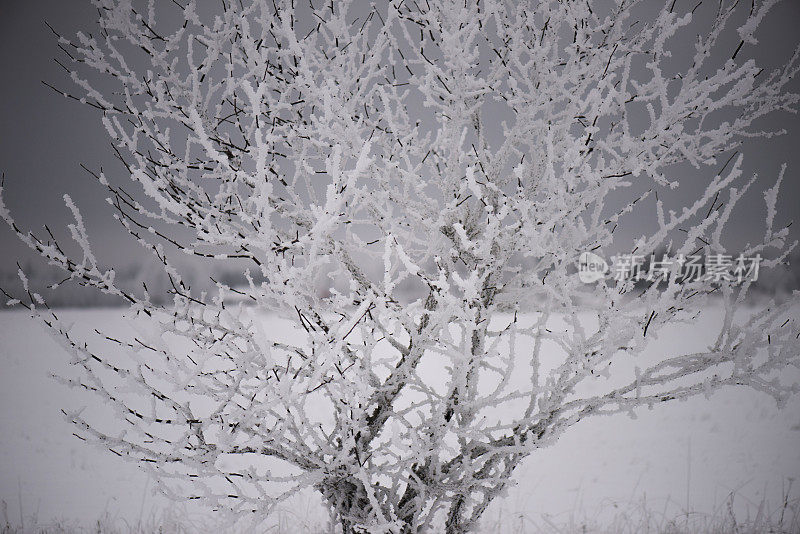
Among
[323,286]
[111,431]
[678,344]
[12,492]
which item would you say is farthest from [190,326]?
[678,344]

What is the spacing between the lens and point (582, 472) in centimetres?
721

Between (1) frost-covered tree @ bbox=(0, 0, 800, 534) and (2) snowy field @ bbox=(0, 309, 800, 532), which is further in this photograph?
(2) snowy field @ bbox=(0, 309, 800, 532)

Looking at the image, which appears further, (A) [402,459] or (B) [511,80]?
(A) [402,459]

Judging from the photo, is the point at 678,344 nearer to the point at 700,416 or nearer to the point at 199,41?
the point at 700,416

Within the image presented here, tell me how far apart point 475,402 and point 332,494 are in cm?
113

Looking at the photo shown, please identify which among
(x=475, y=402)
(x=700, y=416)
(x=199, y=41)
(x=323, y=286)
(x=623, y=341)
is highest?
(x=700, y=416)

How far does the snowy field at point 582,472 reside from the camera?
541cm

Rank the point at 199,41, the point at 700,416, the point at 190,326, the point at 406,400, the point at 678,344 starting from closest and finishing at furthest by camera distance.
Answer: the point at 190,326
the point at 199,41
the point at 700,416
the point at 406,400
the point at 678,344

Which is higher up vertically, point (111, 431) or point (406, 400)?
point (406, 400)

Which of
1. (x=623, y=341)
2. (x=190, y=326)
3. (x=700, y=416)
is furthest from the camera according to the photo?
(x=700, y=416)

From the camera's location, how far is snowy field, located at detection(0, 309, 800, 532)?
5410 mm

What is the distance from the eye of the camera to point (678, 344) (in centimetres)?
1410

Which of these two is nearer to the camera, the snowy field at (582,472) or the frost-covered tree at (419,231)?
the frost-covered tree at (419,231)

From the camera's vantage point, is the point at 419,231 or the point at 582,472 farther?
the point at 582,472
